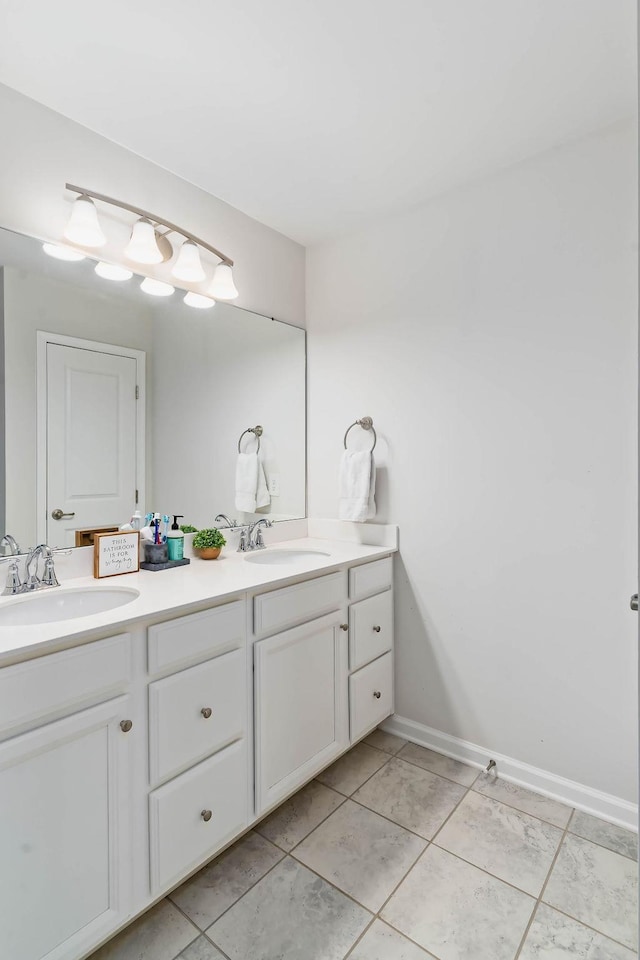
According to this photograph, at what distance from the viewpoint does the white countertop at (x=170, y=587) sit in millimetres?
1059

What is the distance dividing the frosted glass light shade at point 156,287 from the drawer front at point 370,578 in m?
1.30

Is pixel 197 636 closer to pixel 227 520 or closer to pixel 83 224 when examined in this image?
pixel 227 520

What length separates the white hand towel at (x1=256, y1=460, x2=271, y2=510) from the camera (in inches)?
90.1

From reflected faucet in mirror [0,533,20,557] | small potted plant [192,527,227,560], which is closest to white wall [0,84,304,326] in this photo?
reflected faucet in mirror [0,533,20,557]

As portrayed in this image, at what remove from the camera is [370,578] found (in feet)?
6.68

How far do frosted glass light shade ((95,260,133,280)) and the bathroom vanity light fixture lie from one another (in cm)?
5

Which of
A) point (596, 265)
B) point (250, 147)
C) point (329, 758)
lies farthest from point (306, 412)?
point (329, 758)

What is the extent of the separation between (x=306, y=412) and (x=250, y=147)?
3.81 ft

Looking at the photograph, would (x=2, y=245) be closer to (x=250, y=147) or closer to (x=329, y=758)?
(x=250, y=147)

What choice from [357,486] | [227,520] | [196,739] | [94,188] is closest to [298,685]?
[196,739]

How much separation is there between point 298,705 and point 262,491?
3.21 feet

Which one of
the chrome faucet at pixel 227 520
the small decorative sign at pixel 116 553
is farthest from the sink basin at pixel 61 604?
the chrome faucet at pixel 227 520

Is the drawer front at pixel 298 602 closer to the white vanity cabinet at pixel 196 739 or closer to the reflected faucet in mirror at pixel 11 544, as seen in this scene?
the white vanity cabinet at pixel 196 739

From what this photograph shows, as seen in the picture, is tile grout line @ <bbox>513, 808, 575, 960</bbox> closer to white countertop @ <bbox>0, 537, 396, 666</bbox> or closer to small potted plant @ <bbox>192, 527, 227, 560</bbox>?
white countertop @ <bbox>0, 537, 396, 666</bbox>
